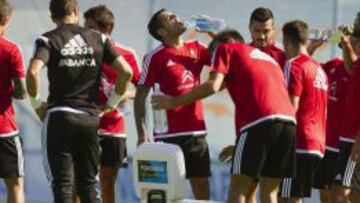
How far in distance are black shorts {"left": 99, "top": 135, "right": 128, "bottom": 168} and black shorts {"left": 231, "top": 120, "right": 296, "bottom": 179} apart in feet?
7.29

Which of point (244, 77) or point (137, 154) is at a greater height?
point (244, 77)

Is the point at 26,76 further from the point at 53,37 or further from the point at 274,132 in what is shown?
the point at 274,132

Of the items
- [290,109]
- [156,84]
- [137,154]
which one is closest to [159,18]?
[156,84]

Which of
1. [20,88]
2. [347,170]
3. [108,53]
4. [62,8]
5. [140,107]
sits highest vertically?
[62,8]

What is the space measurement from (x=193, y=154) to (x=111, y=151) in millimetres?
923

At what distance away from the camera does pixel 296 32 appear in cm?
832

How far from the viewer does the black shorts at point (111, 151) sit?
31.0ft

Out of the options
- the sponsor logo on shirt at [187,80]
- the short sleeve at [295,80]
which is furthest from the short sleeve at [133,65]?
the short sleeve at [295,80]

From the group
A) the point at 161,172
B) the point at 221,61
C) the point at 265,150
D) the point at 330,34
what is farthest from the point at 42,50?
the point at 330,34

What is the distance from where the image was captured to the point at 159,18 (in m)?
9.02

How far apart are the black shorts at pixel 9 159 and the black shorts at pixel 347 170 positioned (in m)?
2.36

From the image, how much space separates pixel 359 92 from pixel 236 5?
3500 millimetres

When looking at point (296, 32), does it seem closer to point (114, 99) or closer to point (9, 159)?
point (114, 99)

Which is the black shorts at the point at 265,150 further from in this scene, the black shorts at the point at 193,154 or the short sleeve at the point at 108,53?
the black shorts at the point at 193,154
